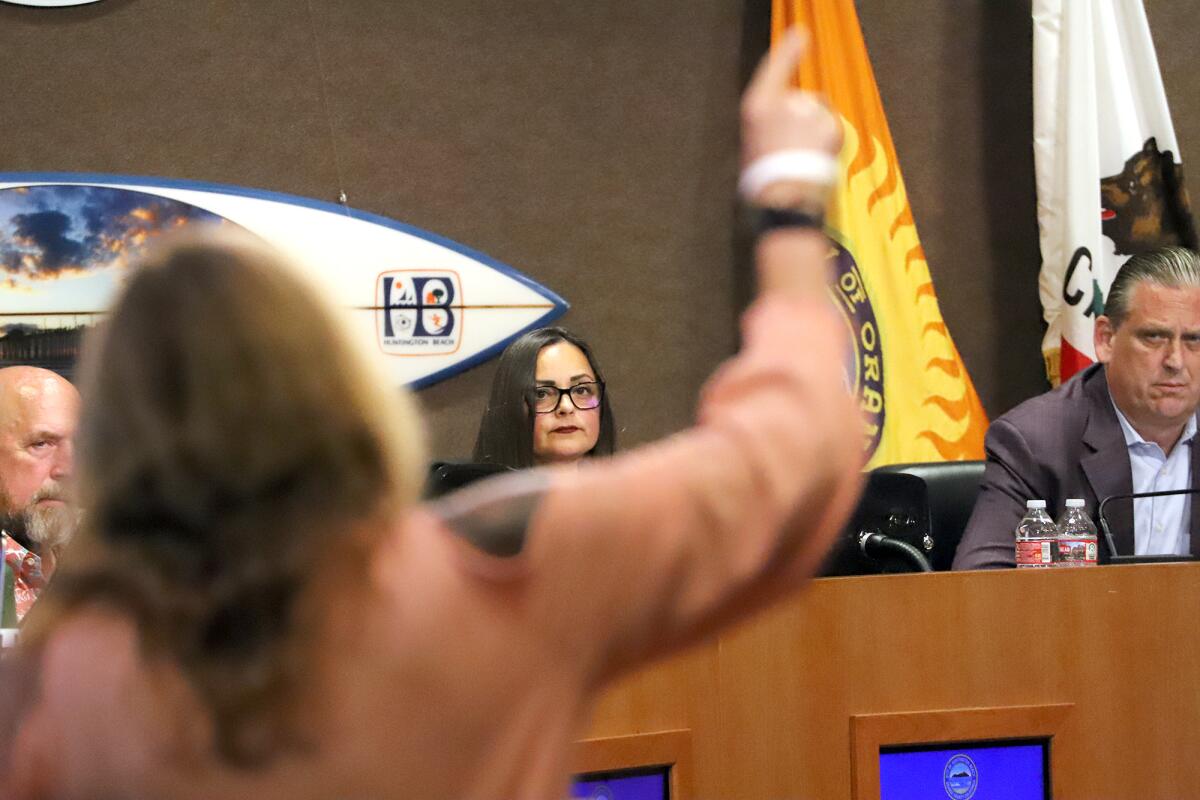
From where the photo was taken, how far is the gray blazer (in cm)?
329

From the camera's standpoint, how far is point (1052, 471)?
338 centimetres

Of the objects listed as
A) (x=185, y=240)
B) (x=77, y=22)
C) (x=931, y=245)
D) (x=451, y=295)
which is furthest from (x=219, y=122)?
(x=185, y=240)

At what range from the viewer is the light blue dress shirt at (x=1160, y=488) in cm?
338

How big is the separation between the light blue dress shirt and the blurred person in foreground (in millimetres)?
2790

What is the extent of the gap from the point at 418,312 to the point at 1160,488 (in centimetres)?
216

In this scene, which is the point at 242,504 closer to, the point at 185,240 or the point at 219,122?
the point at 185,240

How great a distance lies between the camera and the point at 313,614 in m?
0.79

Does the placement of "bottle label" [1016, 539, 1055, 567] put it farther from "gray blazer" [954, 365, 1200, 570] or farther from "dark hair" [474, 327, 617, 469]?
"dark hair" [474, 327, 617, 469]

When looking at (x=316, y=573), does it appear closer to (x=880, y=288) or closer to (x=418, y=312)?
(x=418, y=312)

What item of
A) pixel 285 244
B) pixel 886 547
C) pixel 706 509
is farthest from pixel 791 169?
pixel 285 244

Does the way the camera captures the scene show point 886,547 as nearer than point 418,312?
Yes

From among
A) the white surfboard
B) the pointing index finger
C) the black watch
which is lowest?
the black watch

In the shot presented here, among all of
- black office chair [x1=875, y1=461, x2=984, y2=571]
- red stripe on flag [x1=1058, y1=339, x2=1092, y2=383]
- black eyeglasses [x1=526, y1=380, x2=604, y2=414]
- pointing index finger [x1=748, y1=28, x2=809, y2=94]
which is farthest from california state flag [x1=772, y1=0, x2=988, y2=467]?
pointing index finger [x1=748, y1=28, x2=809, y2=94]

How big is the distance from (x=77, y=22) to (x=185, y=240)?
12.7 ft
